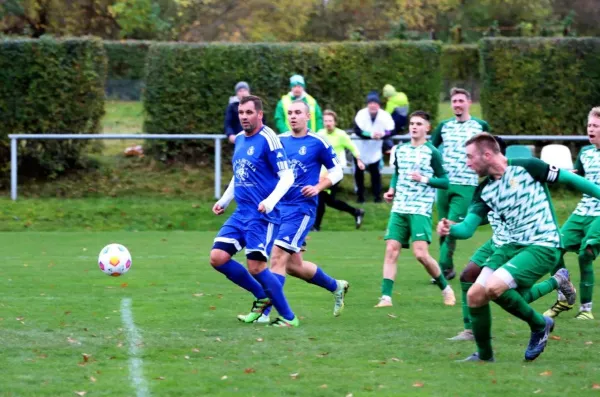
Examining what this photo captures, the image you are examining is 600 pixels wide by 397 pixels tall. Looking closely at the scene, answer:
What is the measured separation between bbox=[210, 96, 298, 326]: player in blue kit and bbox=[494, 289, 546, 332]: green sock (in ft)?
7.71

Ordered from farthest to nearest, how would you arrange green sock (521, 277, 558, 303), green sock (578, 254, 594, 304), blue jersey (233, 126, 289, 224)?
green sock (578, 254, 594, 304), blue jersey (233, 126, 289, 224), green sock (521, 277, 558, 303)

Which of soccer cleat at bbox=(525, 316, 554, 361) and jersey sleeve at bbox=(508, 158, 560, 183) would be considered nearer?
jersey sleeve at bbox=(508, 158, 560, 183)

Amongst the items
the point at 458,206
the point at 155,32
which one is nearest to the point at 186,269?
the point at 458,206

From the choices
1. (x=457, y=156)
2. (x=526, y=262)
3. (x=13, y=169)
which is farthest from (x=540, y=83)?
(x=526, y=262)

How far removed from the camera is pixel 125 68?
109 ft

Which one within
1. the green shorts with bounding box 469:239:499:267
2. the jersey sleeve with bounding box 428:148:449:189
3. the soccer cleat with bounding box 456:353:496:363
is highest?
the jersey sleeve with bounding box 428:148:449:189

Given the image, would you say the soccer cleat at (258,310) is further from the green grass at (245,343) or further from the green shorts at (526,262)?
the green shorts at (526,262)

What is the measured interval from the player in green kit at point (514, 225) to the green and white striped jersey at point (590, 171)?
2688 millimetres

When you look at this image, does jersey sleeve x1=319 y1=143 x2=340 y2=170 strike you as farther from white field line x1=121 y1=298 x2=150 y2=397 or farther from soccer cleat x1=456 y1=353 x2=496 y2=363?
soccer cleat x1=456 y1=353 x2=496 y2=363

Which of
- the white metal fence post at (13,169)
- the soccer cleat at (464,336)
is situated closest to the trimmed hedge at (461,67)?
the white metal fence post at (13,169)

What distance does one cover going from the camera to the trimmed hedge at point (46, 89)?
21.7 meters

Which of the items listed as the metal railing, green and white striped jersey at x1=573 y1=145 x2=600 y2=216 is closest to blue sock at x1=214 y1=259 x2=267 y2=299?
green and white striped jersey at x1=573 y1=145 x2=600 y2=216

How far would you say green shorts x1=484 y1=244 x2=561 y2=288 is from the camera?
7.80m

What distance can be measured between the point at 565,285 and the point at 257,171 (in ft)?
9.47
